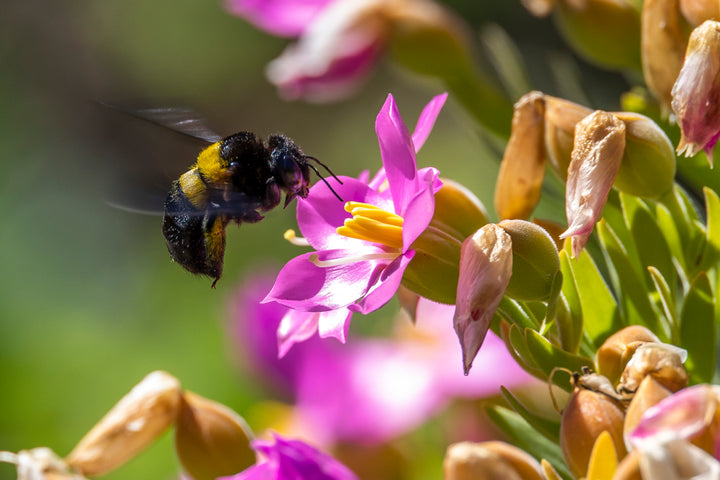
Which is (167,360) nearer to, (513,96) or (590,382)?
(513,96)

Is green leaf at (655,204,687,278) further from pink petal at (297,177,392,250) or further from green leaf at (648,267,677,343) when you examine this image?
pink petal at (297,177,392,250)

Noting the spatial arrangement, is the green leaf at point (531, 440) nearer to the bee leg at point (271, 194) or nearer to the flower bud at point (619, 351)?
the flower bud at point (619, 351)

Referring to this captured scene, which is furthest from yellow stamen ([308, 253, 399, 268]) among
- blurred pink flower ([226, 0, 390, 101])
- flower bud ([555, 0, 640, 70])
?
blurred pink flower ([226, 0, 390, 101])

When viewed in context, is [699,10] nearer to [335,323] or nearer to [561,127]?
[561,127]

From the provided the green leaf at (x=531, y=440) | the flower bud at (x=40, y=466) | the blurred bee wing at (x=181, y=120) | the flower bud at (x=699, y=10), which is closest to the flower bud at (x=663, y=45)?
the flower bud at (x=699, y=10)

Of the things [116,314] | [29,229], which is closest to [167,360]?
[116,314]

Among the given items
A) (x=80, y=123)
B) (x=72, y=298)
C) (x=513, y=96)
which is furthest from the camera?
(x=80, y=123)
